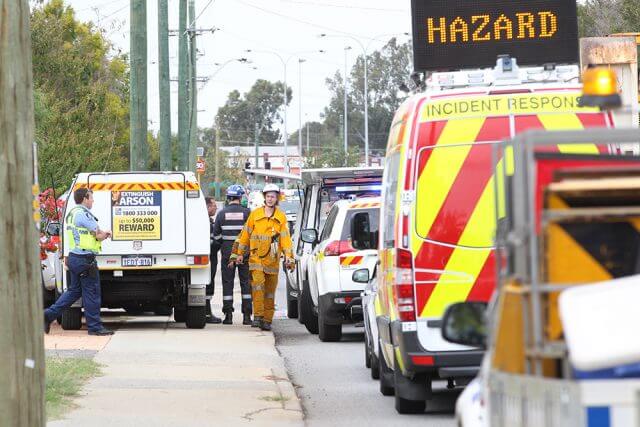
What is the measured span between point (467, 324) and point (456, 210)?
14.9 feet

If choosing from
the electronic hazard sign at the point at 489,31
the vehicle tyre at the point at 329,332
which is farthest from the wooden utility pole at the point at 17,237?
the vehicle tyre at the point at 329,332

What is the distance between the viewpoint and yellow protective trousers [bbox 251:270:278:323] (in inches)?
732

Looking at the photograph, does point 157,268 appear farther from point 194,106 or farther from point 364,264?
point 194,106

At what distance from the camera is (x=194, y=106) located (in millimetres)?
52344

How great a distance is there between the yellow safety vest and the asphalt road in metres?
2.52

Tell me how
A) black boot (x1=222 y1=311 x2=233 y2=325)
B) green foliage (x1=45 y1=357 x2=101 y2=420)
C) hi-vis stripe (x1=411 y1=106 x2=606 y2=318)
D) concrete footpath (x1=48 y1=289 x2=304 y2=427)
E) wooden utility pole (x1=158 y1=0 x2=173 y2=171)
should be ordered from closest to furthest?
hi-vis stripe (x1=411 y1=106 x2=606 y2=318), concrete footpath (x1=48 y1=289 x2=304 y2=427), green foliage (x1=45 y1=357 x2=101 y2=420), black boot (x1=222 y1=311 x2=233 y2=325), wooden utility pole (x1=158 y1=0 x2=173 y2=171)

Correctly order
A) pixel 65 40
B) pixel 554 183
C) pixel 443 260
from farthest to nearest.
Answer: pixel 65 40 < pixel 443 260 < pixel 554 183

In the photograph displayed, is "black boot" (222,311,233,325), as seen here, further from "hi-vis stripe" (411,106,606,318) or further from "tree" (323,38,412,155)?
"tree" (323,38,412,155)

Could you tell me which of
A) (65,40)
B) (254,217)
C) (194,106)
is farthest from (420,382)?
(194,106)

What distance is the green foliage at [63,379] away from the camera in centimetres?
1086

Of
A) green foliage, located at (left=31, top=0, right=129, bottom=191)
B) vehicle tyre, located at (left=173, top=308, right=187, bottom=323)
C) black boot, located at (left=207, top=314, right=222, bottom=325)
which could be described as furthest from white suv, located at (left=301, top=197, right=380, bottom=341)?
green foliage, located at (left=31, top=0, right=129, bottom=191)

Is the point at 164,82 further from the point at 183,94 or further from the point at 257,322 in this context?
the point at 257,322

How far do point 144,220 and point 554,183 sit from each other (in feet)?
45.1

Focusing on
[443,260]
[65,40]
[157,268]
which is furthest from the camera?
[65,40]
